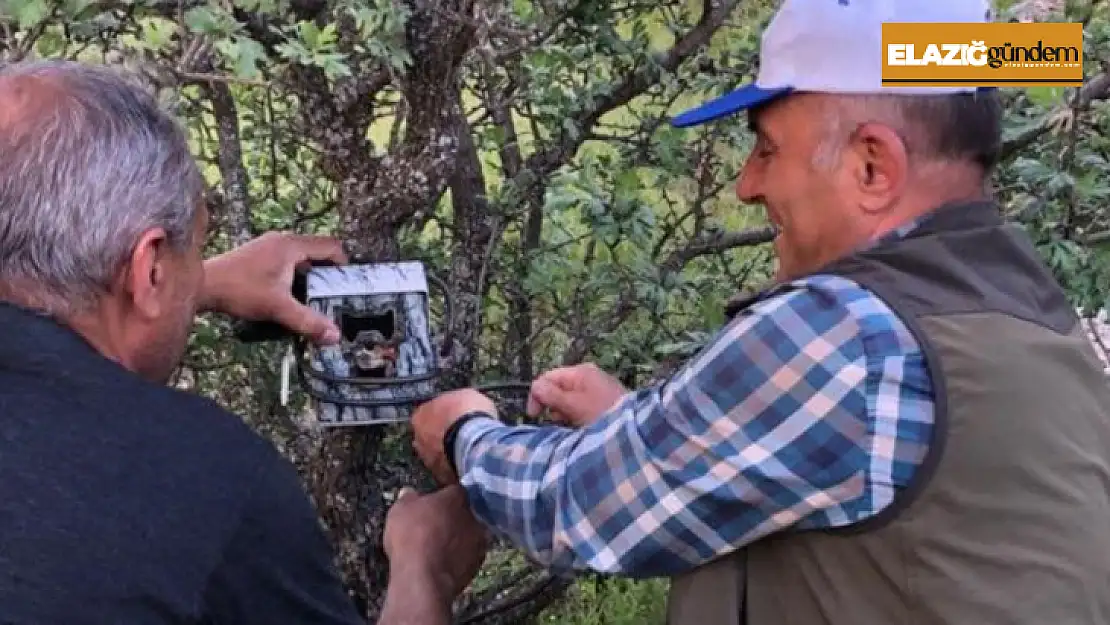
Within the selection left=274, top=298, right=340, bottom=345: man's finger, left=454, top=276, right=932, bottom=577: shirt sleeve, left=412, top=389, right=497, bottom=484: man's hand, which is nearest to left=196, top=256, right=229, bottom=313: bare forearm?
left=274, top=298, right=340, bottom=345: man's finger

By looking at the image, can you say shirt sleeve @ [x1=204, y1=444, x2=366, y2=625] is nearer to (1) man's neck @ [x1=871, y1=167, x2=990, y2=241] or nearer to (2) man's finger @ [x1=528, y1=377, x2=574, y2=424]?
(2) man's finger @ [x1=528, y1=377, x2=574, y2=424]

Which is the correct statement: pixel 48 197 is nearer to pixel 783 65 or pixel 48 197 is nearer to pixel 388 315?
pixel 388 315

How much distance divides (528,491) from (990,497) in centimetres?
62

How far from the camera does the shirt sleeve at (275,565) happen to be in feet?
4.86

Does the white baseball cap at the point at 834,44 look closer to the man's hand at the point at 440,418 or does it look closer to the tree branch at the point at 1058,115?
the tree branch at the point at 1058,115

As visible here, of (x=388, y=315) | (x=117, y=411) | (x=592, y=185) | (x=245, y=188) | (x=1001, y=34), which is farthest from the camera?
(x=245, y=188)

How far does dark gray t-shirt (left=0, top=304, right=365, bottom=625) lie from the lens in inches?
53.6

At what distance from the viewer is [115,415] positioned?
144 centimetres

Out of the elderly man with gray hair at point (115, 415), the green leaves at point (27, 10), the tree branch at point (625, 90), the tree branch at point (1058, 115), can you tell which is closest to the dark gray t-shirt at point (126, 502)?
the elderly man with gray hair at point (115, 415)

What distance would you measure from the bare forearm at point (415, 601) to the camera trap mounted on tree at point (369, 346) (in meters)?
0.27

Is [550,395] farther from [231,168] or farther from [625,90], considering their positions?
[231,168]

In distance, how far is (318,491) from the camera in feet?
8.59

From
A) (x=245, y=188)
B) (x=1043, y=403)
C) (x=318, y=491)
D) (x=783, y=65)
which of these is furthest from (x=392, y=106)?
(x=1043, y=403)

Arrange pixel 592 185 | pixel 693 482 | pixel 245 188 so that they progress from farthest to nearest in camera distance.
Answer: pixel 245 188
pixel 592 185
pixel 693 482
